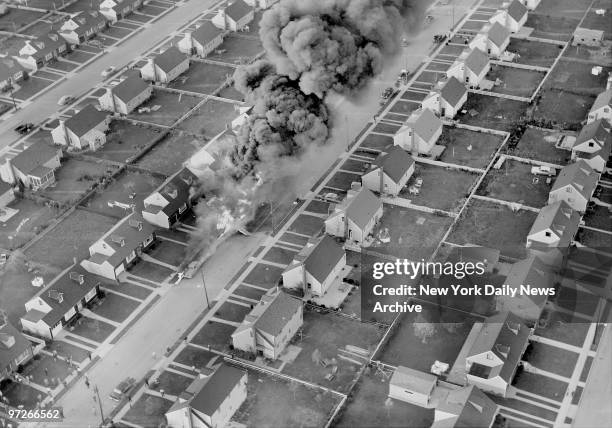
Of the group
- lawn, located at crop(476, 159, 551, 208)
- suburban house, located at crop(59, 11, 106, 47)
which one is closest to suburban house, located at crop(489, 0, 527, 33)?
lawn, located at crop(476, 159, 551, 208)

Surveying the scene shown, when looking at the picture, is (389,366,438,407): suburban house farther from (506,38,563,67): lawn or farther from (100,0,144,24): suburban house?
(100,0,144,24): suburban house

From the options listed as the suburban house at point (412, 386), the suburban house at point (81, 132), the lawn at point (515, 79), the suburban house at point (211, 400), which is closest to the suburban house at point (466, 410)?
the suburban house at point (412, 386)

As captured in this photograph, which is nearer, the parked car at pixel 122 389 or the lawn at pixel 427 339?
the parked car at pixel 122 389

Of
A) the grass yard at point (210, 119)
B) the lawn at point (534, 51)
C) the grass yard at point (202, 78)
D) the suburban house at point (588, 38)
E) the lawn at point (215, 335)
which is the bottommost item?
the lawn at point (215, 335)

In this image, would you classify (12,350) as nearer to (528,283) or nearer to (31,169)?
(31,169)

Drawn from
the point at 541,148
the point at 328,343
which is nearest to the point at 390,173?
the point at 541,148

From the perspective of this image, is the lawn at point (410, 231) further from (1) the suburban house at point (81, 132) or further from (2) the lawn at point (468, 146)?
(1) the suburban house at point (81, 132)
